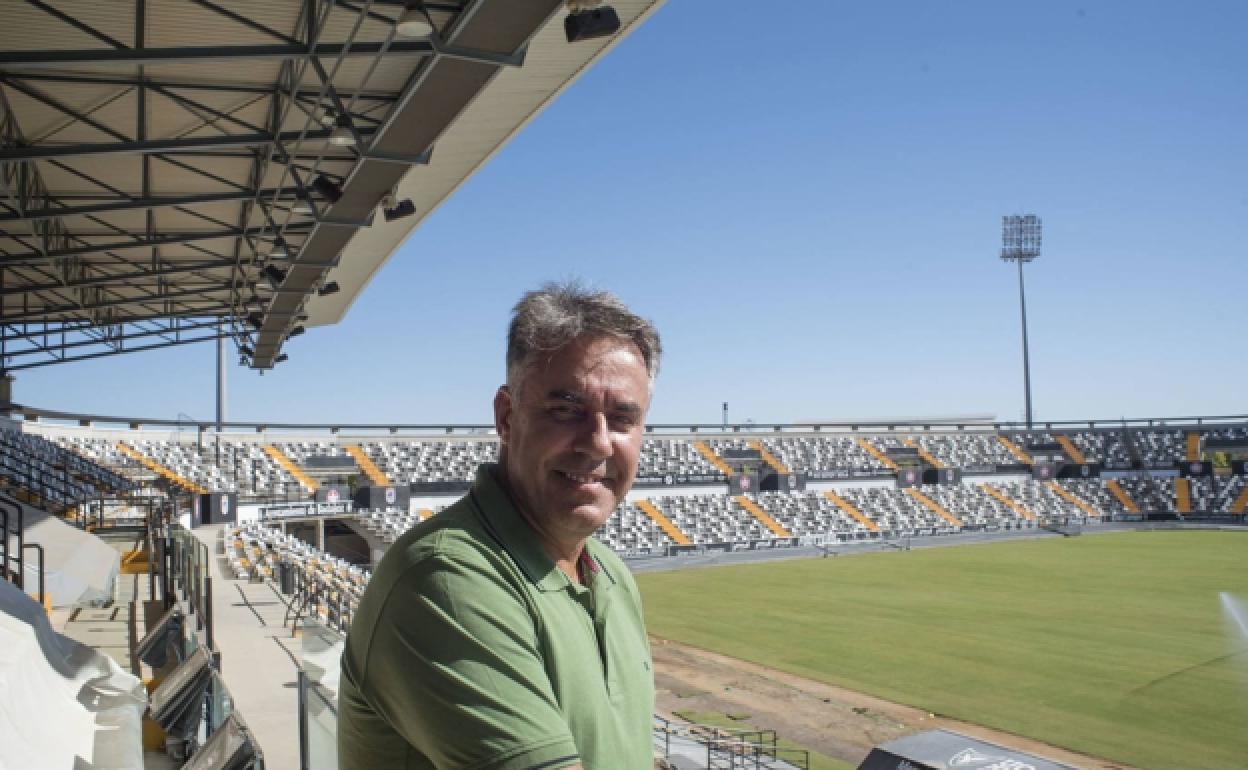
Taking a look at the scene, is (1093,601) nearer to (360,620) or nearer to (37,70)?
(37,70)

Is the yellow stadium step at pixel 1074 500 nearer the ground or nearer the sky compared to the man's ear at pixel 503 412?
nearer the ground

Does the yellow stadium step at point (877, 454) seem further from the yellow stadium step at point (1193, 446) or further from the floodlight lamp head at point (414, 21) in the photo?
the floodlight lamp head at point (414, 21)

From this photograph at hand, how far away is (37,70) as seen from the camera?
341 inches

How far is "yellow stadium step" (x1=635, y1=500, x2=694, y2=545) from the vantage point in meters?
41.7

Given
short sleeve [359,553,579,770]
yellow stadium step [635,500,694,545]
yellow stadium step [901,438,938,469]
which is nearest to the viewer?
short sleeve [359,553,579,770]

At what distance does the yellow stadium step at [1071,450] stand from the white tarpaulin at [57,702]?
57.8 metres

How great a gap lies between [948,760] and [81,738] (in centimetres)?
342

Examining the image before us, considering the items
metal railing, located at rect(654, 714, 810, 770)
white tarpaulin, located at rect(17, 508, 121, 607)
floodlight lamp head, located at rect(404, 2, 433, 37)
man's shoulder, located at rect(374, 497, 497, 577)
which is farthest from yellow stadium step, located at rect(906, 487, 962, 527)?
man's shoulder, located at rect(374, 497, 497, 577)

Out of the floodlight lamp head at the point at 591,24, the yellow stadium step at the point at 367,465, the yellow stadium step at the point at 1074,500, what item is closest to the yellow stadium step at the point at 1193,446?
the yellow stadium step at the point at 1074,500

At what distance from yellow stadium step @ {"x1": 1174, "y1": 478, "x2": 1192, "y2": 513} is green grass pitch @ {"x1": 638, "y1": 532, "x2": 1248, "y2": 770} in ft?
45.1

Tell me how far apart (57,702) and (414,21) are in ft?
15.4

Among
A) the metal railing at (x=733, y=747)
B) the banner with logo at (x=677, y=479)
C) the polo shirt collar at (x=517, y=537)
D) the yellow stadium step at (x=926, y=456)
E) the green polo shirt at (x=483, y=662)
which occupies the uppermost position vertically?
the polo shirt collar at (x=517, y=537)

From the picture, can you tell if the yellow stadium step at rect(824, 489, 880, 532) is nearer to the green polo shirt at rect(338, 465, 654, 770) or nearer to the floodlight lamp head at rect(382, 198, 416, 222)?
the floodlight lamp head at rect(382, 198, 416, 222)

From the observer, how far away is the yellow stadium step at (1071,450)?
56.5 meters
